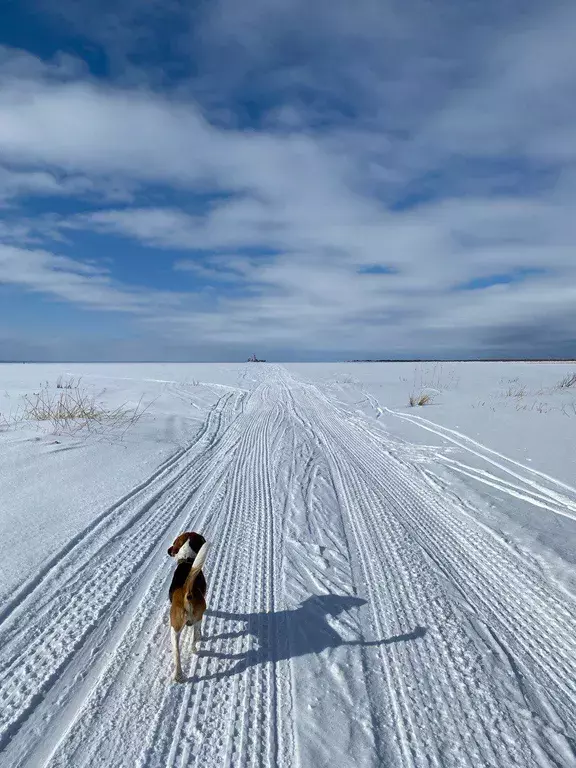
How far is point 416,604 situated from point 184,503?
263 cm

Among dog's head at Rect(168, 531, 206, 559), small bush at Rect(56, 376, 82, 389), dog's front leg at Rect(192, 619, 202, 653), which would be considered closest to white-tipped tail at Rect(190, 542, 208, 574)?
dog's head at Rect(168, 531, 206, 559)

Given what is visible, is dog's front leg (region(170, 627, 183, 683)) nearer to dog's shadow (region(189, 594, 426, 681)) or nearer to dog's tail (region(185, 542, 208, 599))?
dog's shadow (region(189, 594, 426, 681))

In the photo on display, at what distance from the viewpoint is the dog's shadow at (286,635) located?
2.46 m

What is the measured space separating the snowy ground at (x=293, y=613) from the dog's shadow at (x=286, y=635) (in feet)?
0.04

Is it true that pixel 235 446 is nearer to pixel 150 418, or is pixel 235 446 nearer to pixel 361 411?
pixel 150 418

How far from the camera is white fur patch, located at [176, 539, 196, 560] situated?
8.19 ft

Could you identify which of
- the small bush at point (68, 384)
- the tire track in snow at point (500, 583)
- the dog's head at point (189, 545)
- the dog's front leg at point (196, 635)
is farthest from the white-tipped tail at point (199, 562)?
the small bush at point (68, 384)

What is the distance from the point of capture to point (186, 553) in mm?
2516

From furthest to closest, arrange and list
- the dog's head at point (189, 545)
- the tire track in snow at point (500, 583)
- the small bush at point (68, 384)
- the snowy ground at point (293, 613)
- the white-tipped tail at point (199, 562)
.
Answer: the small bush at point (68, 384)
the dog's head at point (189, 545)
the tire track in snow at point (500, 583)
the white-tipped tail at point (199, 562)
the snowy ground at point (293, 613)

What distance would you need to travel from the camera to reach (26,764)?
1806 millimetres

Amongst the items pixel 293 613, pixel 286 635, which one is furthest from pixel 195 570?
pixel 293 613

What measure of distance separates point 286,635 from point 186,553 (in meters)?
0.76

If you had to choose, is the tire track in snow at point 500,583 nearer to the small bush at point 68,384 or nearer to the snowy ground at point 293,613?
the snowy ground at point 293,613

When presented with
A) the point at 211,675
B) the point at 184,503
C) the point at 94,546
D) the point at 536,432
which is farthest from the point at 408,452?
the point at 211,675
